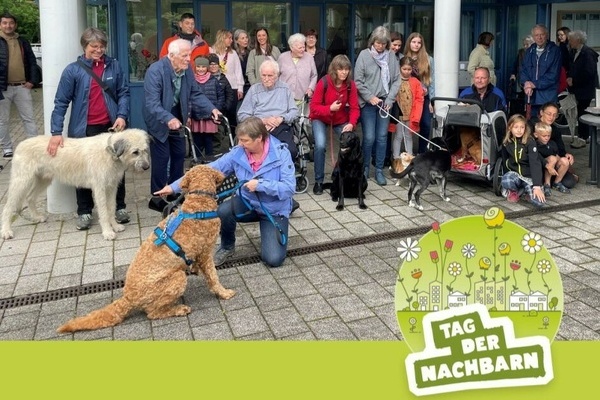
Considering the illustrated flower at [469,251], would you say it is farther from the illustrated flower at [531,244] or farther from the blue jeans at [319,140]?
the blue jeans at [319,140]

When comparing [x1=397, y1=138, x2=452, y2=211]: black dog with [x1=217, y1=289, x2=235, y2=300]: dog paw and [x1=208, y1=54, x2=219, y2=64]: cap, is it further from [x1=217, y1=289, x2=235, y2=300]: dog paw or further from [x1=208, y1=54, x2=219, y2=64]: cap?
[x1=208, y1=54, x2=219, y2=64]: cap

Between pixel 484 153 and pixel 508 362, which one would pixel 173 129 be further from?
pixel 508 362

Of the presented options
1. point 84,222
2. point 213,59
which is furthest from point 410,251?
point 213,59

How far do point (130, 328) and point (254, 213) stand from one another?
1625 mm

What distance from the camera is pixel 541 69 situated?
10062mm

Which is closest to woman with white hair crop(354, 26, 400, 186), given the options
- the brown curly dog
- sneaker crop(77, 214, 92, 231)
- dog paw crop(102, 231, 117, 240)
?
dog paw crop(102, 231, 117, 240)

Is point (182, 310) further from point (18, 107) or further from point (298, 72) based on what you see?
point (18, 107)

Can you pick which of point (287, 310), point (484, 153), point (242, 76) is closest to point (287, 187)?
point (287, 310)

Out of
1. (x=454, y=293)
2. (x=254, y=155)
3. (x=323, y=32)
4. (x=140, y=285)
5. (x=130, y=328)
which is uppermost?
(x=323, y=32)

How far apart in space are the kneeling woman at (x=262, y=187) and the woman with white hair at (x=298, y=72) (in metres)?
3.29

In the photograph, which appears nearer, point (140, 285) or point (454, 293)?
point (454, 293)

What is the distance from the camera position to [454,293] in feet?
9.50

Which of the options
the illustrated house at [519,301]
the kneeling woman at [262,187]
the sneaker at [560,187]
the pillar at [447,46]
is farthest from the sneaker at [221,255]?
the pillar at [447,46]

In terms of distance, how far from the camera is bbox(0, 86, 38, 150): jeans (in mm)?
9852
